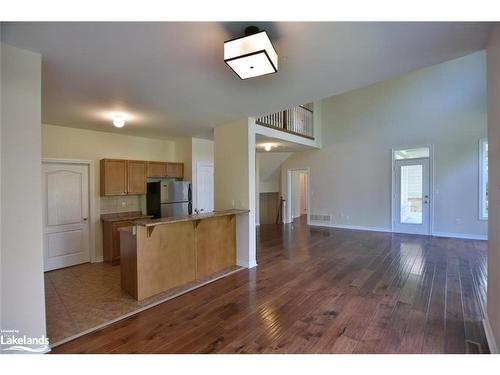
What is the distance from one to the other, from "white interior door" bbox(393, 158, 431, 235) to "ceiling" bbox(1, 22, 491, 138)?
16.0ft

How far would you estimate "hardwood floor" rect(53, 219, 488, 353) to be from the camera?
208cm

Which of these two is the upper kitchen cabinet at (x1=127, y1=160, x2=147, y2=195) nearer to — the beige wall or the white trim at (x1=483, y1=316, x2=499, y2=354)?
the beige wall

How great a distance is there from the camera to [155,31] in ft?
5.87

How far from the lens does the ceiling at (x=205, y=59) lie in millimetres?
1782

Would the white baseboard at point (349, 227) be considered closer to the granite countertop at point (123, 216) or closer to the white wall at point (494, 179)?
the white wall at point (494, 179)

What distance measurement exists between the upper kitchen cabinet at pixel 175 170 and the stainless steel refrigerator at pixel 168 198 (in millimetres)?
364

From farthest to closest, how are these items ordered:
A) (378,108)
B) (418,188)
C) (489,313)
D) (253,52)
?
(378,108) → (418,188) → (489,313) → (253,52)

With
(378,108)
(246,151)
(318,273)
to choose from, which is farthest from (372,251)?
(378,108)

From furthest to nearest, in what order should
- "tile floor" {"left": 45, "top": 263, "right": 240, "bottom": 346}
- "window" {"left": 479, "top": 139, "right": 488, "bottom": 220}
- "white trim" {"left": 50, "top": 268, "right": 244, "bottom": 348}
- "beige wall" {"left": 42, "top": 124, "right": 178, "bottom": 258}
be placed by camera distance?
"window" {"left": 479, "top": 139, "right": 488, "bottom": 220}, "beige wall" {"left": 42, "top": 124, "right": 178, "bottom": 258}, "tile floor" {"left": 45, "top": 263, "right": 240, "bottom": 346}, "white trim" {"left": 50, "top": 268, "right": 244, "bottom": 348}

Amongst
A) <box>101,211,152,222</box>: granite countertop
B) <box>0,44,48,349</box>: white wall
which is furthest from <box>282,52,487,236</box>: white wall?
<box>0,44,48,349</box>: white wall

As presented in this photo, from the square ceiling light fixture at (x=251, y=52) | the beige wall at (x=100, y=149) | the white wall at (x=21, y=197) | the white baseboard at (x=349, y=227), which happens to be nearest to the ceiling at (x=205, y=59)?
the square ceiling light fixture at (x=251, y=52)
